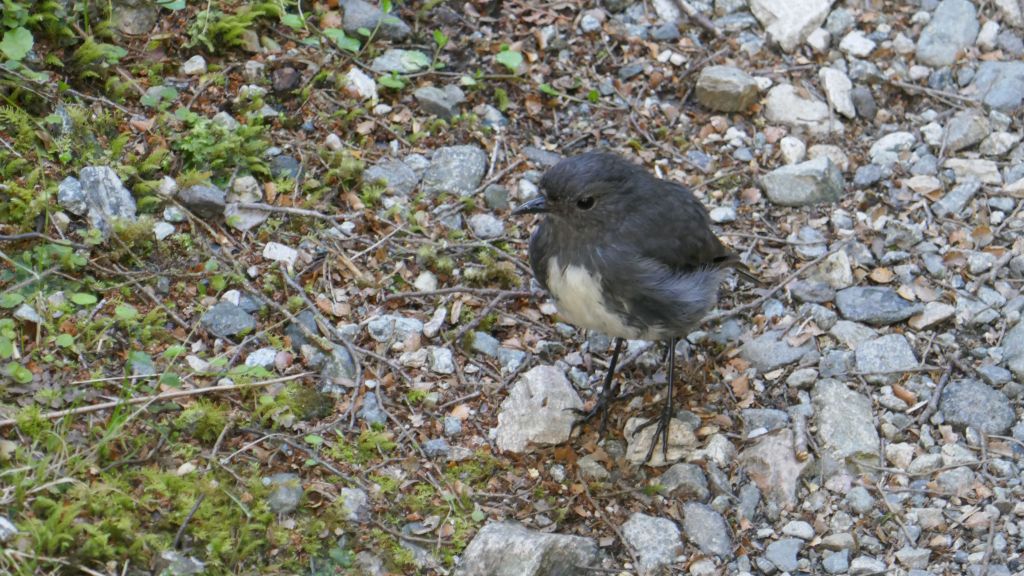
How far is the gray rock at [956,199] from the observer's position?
615 centimetres

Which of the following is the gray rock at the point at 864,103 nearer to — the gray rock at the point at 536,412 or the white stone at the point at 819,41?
the white stone at the point at 819,41

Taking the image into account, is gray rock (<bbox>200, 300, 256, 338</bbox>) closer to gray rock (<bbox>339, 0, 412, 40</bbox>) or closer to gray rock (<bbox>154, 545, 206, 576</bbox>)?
gray rock (<bbox>154, 545, 206, 576</bbox>)

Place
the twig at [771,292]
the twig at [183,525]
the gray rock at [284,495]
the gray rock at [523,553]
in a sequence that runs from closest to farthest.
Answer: the twig at [183,525]
the gray rock at [523,553]
the gray rock at [284,495]
the twig at [771,292]

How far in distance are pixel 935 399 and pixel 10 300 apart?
13.2 feet

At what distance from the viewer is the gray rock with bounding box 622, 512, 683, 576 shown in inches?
183


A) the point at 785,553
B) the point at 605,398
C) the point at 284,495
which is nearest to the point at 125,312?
the point at 284,495

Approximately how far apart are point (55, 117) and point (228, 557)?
242 cm

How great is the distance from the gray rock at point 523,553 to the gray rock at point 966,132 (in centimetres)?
333

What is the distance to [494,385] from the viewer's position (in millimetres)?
5344

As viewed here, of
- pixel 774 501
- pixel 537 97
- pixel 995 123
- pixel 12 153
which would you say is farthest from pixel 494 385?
pixel 995 123

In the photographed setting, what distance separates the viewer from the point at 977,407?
5156 millimetres

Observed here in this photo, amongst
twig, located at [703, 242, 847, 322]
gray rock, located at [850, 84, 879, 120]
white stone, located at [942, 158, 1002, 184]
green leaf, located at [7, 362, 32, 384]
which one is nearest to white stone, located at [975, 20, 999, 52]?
gray rock, located at [850, 84, 879, 120]

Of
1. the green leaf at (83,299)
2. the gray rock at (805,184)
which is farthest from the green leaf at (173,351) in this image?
the gray rock at (805,184)

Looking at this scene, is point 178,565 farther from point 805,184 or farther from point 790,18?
point 790,18
